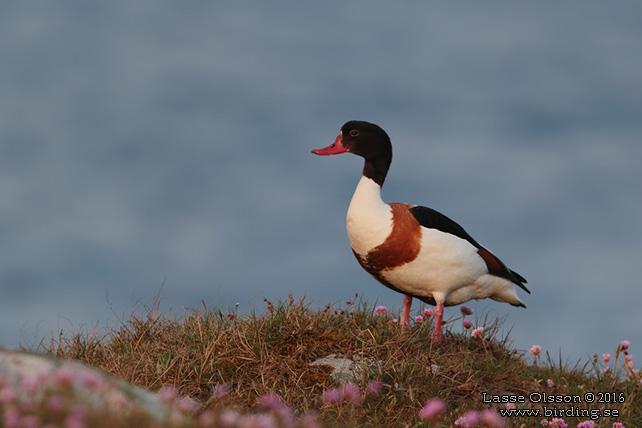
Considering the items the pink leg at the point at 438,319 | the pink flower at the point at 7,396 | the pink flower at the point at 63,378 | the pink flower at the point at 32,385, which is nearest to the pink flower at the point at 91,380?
the pink flower at the point at 63,378

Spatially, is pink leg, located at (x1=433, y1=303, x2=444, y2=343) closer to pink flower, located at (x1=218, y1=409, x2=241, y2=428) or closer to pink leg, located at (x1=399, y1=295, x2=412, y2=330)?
pink leg, located at (x1=399, y1=295, x2=412, y2=330)

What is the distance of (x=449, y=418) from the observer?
671cm

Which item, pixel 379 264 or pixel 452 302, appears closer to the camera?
pixel 379 264

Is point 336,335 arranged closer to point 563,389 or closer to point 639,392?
point 563,389

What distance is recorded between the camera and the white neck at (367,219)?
330 inches

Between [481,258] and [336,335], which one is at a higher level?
[481,258]

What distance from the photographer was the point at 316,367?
7.20 m

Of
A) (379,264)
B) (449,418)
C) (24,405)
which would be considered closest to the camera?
(24,405)

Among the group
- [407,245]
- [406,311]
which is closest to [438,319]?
[406,311]

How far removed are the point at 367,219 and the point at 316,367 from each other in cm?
208

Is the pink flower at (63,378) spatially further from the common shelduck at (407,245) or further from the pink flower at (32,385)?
the common shelduck at (407,245)

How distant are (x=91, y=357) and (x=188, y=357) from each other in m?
1.60

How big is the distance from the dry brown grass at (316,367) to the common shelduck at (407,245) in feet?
1.69

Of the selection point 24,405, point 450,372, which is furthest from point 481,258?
point 24,405
